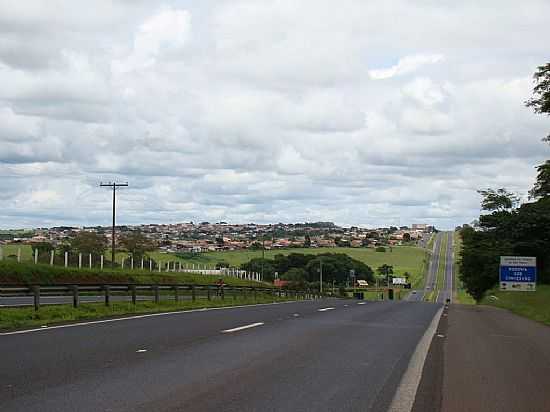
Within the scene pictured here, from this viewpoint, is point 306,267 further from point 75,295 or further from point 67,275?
point 75,295

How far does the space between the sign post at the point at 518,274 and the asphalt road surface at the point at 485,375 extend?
39250 mm


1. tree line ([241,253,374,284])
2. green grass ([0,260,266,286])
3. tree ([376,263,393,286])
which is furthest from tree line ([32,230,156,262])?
tree ([376,263,393,286])

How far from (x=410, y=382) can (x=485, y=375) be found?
2.03 meters

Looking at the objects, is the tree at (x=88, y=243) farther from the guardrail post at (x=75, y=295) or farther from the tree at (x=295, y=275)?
the guardrail post at (x=75, y=295)

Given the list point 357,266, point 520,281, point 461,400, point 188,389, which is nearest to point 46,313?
point 188,389

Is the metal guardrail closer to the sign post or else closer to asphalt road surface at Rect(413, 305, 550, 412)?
asphalt road surface at Rect(413, 305, 550, 412)

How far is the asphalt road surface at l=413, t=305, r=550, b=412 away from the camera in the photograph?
→ 10938mm

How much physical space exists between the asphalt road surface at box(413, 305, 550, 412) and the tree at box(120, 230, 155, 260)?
8624cm

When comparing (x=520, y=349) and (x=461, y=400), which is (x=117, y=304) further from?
(x=461, y=400)

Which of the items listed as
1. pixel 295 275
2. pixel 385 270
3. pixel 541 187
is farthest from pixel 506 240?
pixel 385 270

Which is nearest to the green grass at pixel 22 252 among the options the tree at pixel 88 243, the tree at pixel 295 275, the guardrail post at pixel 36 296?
the tree at pixel 88 243

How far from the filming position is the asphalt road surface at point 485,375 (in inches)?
431

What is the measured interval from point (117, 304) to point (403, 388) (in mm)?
21257

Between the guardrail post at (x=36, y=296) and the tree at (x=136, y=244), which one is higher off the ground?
the tree at (x=136, y=244)
